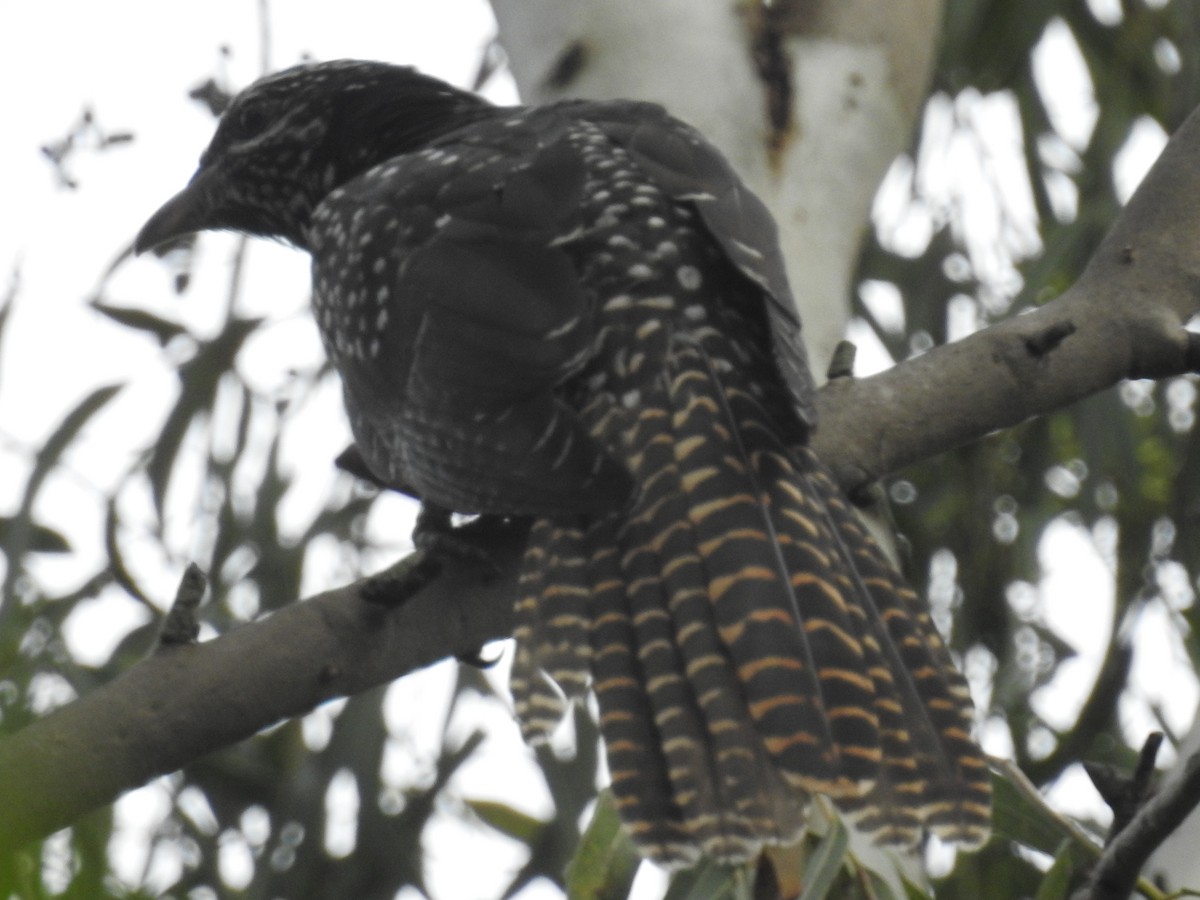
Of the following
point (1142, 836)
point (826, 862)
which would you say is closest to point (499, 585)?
point (826, 862)

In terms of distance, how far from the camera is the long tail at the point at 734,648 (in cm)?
182

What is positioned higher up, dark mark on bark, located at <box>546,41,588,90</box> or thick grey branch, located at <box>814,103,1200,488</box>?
dark mark on bark, located at <box>546,41,588,90</box>

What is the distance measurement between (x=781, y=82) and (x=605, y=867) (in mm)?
1307

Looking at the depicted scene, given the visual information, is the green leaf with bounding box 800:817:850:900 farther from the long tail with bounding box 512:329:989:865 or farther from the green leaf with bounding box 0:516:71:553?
the green leaf with bounding box 0:516:71:553

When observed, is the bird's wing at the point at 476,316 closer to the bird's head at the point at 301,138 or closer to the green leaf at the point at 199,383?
the bird's head at the point at 301,138

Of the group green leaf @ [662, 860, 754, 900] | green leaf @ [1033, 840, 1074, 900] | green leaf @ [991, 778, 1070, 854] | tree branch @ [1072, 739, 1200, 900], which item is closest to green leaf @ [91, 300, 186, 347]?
green leaf @ [662, 860, 754, 900]

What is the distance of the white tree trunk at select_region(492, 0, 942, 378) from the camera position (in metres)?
2.71

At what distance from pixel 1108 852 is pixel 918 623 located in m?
0.43

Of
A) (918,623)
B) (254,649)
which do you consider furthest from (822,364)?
(254,649)

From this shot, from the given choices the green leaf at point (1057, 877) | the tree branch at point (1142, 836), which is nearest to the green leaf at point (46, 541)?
the green leaf at point (1057, 877)

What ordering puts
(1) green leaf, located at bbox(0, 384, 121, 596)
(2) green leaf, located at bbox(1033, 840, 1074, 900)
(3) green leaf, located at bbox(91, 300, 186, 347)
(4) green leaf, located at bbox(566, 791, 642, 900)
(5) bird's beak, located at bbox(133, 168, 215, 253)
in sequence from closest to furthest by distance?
(2) green leaf, located at bbox(1033, 840, 1074, 900)
(4) green leaf, located at bbox(566, 791, 642, 900)
(1) green leaf, located at bbox(0, 384, 121, 596)
(3) green leaf, located at bbox(91, 300, 186, 347)
(5) bird's beak, located at bbox(133, 168, 215, 253)

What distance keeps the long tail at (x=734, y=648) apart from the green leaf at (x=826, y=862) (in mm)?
79

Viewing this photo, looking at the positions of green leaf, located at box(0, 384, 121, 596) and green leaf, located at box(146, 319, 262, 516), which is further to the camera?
green leaf, located at box(146, 319, 262, 516)

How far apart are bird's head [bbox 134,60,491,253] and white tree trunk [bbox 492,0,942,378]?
0.24 metres
